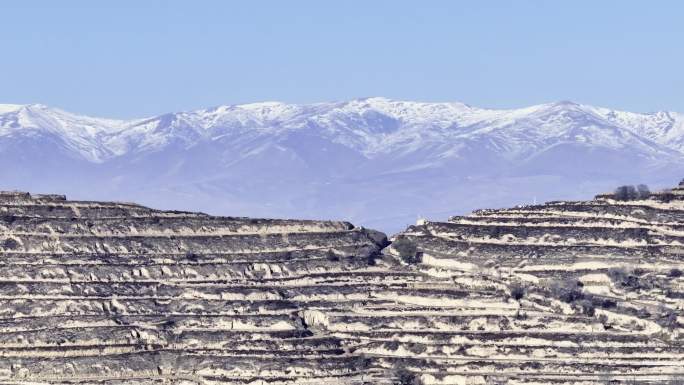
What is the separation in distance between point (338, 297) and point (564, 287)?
779 cm

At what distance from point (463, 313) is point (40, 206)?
17.6 m

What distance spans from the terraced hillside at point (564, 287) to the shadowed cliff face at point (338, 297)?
7 centimetres

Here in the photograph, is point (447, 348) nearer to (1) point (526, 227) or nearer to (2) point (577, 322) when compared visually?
(2) point (577, 322)

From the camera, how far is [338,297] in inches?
3649

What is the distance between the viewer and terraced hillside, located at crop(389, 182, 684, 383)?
Answer: 278 ft

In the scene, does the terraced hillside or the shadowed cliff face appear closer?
the terraced hillside

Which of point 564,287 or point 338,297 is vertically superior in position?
point 338,297

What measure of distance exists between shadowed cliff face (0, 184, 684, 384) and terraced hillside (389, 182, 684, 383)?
0.07 meters

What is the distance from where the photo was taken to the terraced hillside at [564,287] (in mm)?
84812

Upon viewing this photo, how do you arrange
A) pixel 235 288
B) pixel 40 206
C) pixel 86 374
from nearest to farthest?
1. pixel 86 374
2. pixel 235 288
3. pixel 40 206

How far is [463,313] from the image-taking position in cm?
8919

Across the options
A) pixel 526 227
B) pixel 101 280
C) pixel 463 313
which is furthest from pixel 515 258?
pixel 101 280

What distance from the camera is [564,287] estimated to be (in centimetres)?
9344

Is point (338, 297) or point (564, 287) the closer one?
point (338, 297)
